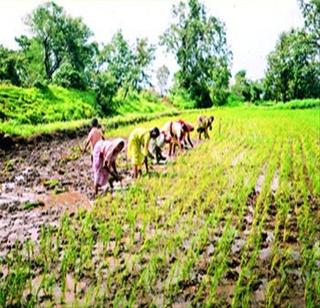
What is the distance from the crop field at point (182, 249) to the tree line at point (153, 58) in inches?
682

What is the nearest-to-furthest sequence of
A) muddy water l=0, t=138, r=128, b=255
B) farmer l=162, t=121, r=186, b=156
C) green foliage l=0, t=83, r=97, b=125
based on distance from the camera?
1. muddy water l=0, t=138, r=128, b=255
2. farmer l=162, t=121, r=186, b=156
3. green foliage l=0, t=83, r=97, b=125

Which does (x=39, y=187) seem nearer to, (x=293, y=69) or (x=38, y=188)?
(x=38, y=188)

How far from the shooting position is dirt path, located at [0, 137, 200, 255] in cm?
657

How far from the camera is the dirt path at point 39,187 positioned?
6573mm

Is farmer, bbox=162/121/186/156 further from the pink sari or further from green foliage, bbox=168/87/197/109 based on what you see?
green foliage, bbox=168/87/197/109

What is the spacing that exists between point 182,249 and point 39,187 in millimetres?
4247

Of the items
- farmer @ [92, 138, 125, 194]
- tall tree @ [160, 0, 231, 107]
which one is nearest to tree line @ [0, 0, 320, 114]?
tall tree @ [160, 0, 231, 107]

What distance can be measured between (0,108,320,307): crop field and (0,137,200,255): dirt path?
0.31 metres

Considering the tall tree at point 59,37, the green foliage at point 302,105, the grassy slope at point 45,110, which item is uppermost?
the tall tree at point 59,37

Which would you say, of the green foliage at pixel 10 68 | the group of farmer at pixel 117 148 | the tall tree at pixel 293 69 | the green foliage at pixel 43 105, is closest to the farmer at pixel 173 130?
the group of farmer at pixel 117 148

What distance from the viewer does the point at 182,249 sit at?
5512 millimetres

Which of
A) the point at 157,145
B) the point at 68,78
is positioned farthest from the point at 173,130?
the point at 68,78

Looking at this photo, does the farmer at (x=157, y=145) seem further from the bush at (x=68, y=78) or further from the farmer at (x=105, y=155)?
the bush at (x=68, y=78)

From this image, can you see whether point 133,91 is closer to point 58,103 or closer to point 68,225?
point 58,103
